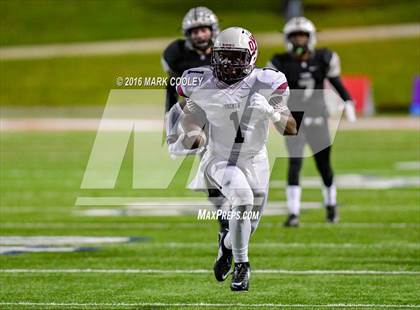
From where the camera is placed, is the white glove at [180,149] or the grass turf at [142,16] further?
the grass turf at [142,16]

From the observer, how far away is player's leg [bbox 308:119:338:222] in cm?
1104

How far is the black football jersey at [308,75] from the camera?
435 inches

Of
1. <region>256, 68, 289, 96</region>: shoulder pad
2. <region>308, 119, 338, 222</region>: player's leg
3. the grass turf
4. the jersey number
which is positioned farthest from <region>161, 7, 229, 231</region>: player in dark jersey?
the grass turf

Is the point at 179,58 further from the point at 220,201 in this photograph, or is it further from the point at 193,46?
the point at 220,201

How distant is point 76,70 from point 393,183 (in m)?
20.6

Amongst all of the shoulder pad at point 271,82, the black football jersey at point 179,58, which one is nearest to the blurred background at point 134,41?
the black football jersey at point 179,58

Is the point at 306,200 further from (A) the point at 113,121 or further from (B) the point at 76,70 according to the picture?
(B) the point at 76,70

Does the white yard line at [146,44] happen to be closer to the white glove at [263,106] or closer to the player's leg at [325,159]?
the player's leg at [325,159]

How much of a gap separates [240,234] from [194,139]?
2.09 ft

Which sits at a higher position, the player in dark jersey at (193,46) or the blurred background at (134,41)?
the player in dark jersey at (193,46)

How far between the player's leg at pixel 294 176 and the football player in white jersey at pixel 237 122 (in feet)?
12.7

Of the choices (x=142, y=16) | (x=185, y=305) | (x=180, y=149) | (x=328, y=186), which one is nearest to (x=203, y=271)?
(x=185, y=305)

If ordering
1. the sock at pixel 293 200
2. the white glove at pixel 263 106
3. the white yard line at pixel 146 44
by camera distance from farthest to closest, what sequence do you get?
the white yard line at pixel 146 44 < the sock at pixel 293 200 < the white glove at pixel 263 106

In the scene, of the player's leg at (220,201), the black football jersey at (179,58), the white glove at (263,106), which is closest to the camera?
the white glove at (263,106)
